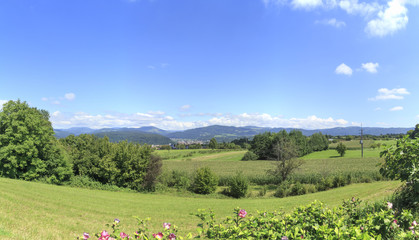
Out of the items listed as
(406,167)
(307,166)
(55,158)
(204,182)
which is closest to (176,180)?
(204,182)

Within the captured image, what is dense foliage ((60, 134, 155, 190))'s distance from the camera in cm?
2920

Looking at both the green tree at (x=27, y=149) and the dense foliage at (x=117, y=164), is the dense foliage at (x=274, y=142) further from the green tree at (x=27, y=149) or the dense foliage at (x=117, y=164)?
the green tree at (x=27, y=149)

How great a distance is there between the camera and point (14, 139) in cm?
2552

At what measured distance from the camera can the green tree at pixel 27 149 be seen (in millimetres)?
25250

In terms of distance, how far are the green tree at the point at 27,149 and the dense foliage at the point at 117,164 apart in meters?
2.56

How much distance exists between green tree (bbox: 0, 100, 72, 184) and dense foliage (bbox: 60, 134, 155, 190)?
2563mm

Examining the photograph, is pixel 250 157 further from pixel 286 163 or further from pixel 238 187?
pixel 238 187

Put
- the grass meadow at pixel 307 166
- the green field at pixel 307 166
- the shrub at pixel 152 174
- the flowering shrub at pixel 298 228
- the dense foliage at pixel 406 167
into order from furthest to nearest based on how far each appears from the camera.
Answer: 1. the green field at pixel 307 166
2. the grass meadow at pixel 307 166
3. the shrub at pixel 152 174
4. the dense foliage at pixel 406 167
5. the flowering shrub at pixel 298 228

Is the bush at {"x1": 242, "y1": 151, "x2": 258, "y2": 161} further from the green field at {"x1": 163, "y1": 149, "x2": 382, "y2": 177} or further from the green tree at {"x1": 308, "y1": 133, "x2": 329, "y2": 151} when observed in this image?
the green tree at {"x1": 308, "y1": 133, "x2": 329, "y2": 151}

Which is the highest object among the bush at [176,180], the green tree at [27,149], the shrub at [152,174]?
the green tree at [27,149]

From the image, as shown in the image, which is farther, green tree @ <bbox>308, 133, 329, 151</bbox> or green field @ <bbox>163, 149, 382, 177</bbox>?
green tree @ <bbox>308, 133, 329, 151</bbox>

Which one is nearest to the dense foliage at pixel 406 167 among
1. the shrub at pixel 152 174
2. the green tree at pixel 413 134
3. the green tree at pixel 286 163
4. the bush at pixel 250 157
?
the green tree at pixel 413 134

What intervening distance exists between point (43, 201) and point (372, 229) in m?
18.3

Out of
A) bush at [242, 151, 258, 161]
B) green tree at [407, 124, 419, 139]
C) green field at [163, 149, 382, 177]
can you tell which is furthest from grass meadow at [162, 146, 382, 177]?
green tree at [407, 124, 419, 139]
